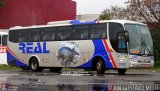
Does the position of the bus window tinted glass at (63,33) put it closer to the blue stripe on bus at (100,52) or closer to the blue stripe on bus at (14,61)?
the blue stripe on bus at (100,52)

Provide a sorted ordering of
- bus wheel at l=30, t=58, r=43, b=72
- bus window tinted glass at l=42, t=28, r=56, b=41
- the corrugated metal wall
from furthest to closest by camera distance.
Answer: the corrugated metal wall, bus wheel at l=30, t=58, r=43, b=72, bus window tinted glass at l=42, t=28, r=56, b=41

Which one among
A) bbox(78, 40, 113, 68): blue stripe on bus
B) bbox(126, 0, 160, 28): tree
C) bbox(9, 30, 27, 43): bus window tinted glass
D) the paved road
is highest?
bbox(126, 0, 160, 28): tree

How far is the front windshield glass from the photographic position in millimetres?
24938

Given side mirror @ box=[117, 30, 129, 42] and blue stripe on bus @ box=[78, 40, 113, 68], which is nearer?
side mirror @ box=[117, 30, 129, 42]

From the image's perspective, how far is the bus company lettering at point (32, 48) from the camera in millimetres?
29569

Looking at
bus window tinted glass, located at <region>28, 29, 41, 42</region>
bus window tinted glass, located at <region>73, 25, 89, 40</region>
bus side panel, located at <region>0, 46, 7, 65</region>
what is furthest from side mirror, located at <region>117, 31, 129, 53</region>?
bus side panel, located at <region>0, 46, 7, 65</region>

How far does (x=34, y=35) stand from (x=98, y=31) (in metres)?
5.77

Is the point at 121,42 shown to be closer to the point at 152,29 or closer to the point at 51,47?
the point at 51,47

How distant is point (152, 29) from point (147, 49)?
69.7 feet

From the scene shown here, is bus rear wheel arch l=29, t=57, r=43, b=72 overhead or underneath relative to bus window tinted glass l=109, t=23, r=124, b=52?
underneath

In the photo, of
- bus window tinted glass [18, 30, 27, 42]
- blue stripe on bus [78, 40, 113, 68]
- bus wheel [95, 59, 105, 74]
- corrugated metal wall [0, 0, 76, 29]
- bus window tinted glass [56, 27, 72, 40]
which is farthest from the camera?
corrugated metal wall [0, 0, 76, 29]

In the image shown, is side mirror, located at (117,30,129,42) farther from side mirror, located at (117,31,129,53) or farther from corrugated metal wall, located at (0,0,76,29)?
corrugated metal wall, located at (0,0,76,29)

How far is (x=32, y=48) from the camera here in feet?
99.4

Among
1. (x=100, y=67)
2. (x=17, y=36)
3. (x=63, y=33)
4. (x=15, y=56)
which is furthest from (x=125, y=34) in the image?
(x=15, y=56)
